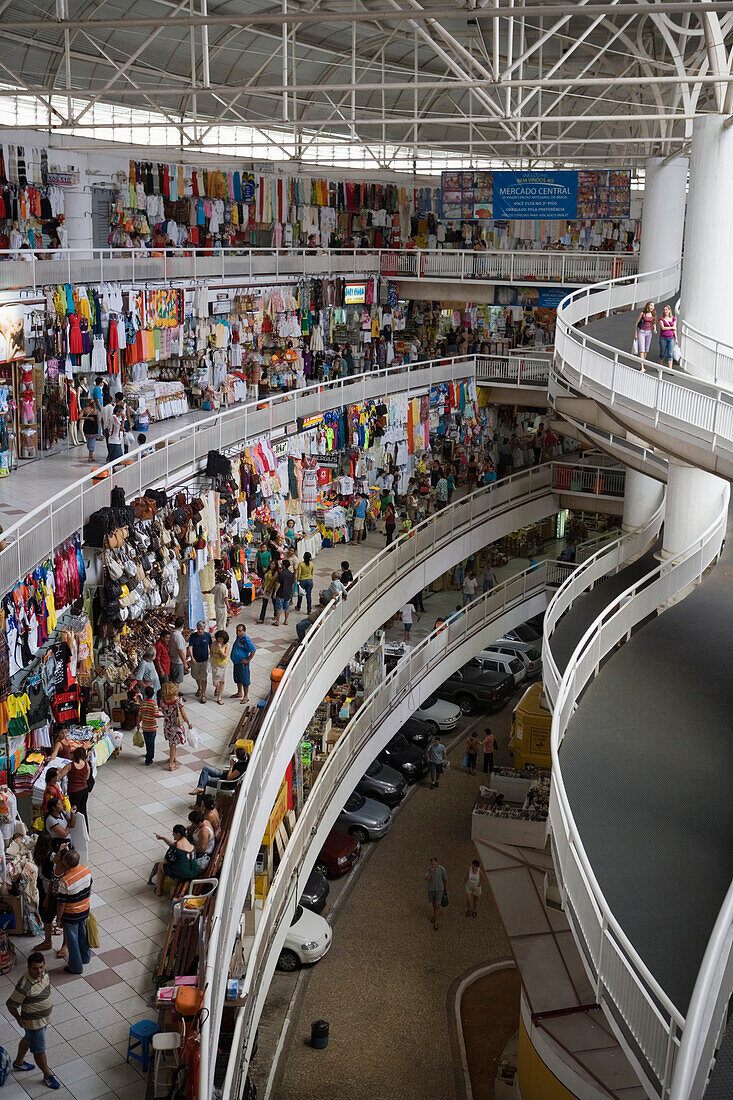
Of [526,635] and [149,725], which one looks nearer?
[149,725]

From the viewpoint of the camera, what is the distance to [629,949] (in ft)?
27.0

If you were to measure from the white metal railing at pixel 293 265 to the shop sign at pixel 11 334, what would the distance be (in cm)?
42

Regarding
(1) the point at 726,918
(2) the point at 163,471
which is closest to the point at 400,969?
(2) the point at 163,471

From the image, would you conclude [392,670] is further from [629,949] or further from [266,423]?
[629,949]

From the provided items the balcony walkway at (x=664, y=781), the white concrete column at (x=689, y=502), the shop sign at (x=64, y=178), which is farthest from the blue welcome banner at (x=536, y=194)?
the balcony walkway at (x=664, y=781)

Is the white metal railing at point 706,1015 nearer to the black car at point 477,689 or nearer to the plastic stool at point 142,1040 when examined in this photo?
the plastic stool at point 142,1040

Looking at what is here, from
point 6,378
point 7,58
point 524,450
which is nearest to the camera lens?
point 6,378

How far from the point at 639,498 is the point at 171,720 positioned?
54.0ft

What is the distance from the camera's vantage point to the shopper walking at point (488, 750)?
26.4 metres

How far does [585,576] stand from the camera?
1920cm

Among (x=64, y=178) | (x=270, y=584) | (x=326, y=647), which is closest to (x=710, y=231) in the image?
(x=326, y=647)

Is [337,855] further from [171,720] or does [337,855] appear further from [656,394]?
[656,394]

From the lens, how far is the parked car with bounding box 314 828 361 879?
2225 centimetres

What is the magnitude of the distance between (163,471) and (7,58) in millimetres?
12868
